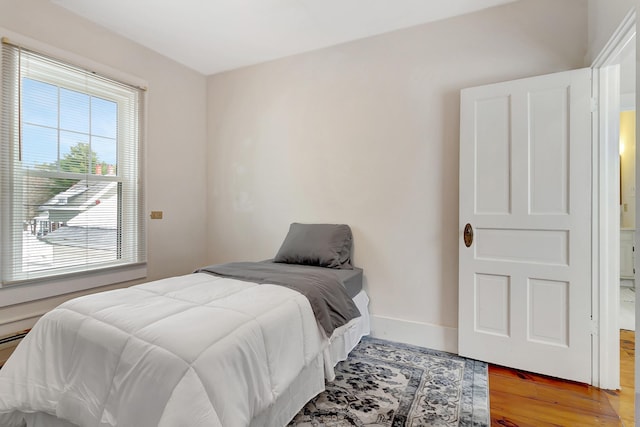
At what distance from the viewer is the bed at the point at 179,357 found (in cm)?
114

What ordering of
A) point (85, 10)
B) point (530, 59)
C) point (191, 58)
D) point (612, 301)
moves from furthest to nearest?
point (191, 58), point (85, 10), point (530, 59), point (612, 301)

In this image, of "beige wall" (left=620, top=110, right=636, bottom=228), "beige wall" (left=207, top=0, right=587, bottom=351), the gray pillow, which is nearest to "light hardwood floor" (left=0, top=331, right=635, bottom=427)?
"beige wall" (left=207, top=0, right=587, bottom=351)

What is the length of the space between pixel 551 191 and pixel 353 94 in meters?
1.74

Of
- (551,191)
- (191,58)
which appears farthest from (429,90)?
(191,58)

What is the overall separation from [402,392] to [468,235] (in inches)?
46.9

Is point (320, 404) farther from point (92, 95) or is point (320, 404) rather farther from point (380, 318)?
point (92, 95)

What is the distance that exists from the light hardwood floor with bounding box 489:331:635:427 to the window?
10.2ft

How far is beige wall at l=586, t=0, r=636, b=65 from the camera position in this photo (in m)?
1.60

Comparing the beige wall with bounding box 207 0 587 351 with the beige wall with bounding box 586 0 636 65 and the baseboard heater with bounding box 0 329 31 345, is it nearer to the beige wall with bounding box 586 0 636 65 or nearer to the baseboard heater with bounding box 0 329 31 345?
the beige wall with bounding box 586 0 636 65

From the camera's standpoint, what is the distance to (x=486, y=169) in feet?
7.48

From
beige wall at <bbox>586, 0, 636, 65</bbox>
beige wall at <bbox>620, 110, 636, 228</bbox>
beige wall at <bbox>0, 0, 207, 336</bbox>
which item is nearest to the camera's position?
beige wall at <bbox>586, 0, 636, 65</bbox>

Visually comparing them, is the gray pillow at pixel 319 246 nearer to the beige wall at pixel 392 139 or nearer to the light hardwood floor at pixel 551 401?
the beige wall at pixel 392 139

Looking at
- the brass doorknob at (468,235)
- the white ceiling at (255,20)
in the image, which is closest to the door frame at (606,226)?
the brass doorknob at (468,235)

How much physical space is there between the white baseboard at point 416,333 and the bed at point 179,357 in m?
0.77
